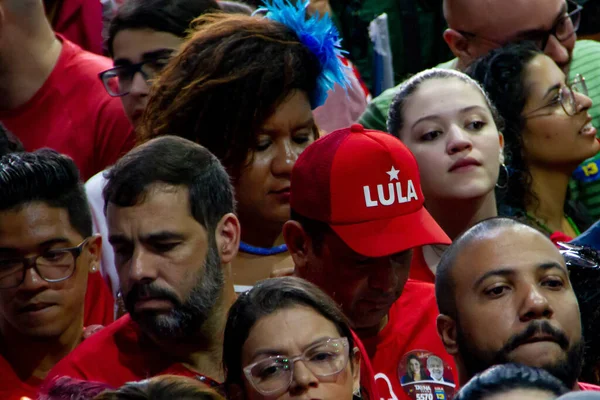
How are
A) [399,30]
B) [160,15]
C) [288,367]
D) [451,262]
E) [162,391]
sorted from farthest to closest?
[399,30] → [160,15] → [451,262] → [288,367] → [162,391]

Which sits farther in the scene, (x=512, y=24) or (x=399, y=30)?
(x=399, y=30)

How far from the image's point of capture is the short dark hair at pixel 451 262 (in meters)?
3.47

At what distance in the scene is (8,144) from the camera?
414 centimetres

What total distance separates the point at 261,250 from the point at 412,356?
2.16 ft

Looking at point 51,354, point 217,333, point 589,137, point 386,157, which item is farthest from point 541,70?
point 51,354

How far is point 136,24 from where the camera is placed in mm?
4461

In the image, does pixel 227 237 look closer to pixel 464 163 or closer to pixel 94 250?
pixel 94 250

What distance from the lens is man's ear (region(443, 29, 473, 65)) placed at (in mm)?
5117

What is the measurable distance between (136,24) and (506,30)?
1527 millimetres

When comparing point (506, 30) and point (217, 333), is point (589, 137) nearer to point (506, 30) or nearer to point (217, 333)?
point (506, 30)

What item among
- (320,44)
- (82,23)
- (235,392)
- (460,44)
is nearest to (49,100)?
(82,23)

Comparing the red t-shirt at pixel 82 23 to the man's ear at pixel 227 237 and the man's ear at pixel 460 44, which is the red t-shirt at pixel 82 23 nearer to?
the man's ear at pixel 460 44

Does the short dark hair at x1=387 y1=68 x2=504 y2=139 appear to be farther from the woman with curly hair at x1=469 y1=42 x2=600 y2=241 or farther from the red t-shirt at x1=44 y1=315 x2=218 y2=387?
the red t-shirt at x1=44 y1=315 x2=218 y2=387

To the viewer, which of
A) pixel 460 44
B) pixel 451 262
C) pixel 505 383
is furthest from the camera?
pixel 460 44
